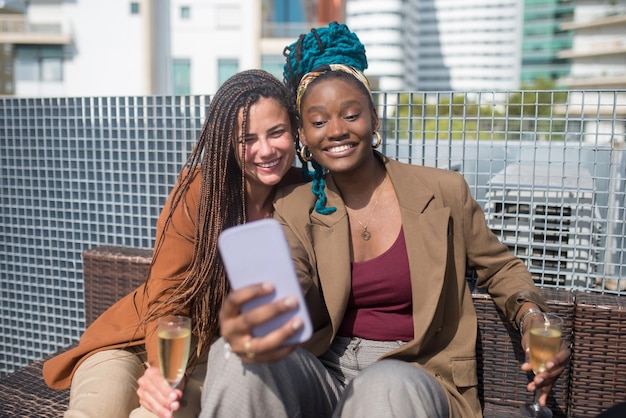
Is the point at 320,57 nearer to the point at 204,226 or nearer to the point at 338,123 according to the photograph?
the point at 338,123

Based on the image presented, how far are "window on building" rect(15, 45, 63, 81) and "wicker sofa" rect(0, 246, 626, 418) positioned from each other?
117 ft

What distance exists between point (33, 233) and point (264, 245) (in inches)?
115

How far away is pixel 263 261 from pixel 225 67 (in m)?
35.1

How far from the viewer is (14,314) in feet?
12.8

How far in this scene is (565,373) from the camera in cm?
227

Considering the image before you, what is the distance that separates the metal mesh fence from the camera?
8.46 feet

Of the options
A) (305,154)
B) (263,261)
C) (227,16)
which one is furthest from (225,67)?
(263,261)

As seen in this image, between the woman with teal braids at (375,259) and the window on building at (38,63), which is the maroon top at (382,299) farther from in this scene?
the window on building at (38,63)

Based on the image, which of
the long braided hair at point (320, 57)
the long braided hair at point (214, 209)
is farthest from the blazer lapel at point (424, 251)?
the long braided hair at point (214, 209)

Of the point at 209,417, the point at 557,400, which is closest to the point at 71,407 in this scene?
the point at 209,417

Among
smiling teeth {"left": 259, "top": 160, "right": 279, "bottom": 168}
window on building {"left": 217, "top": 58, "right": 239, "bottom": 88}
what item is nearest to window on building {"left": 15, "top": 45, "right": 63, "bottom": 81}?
window on building {"left": 217, "top": 58, "right": 239, "bottom": 88}

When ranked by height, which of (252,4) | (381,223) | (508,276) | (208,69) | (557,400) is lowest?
(557,400)

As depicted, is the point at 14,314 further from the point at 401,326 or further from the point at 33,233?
the point at 401,326

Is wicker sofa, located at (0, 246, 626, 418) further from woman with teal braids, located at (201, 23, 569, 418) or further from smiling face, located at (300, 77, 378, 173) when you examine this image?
smiling face, located at (300, 77, 378, 173)
